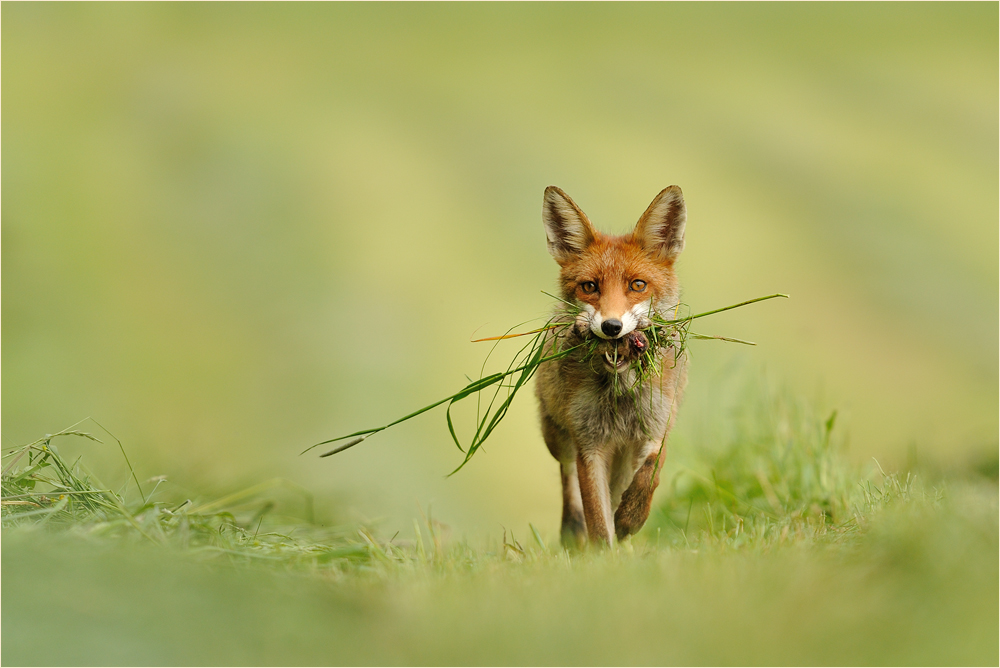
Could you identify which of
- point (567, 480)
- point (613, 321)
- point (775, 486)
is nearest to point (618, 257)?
point (613, 321)

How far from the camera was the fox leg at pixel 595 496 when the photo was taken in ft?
12.6

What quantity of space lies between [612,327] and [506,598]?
1.47 meters

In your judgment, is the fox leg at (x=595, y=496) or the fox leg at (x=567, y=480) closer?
the fox leg at (x=595, y=496)

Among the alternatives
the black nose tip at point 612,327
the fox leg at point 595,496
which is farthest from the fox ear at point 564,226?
the fox leg at point 595,496

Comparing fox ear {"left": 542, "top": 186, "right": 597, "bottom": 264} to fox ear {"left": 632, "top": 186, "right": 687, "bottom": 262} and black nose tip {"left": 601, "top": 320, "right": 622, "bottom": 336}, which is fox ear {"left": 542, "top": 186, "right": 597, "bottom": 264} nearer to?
fox ear {"left": 632, "top": 186, "right": 687, "bottom": 262}

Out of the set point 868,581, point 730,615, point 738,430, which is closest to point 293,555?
point 730,615

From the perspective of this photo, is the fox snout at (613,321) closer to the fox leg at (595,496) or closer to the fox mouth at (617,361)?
the fox mouth at (617,361)

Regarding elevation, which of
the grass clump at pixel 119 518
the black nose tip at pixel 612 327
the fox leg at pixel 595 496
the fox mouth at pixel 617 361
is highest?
the black nose tip at pixel 612 327

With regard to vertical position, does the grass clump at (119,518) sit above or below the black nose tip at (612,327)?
below

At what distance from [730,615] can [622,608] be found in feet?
1.00

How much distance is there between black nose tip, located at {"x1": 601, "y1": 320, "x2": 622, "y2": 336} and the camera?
11.1ft

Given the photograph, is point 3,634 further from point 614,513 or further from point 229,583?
point 614,513

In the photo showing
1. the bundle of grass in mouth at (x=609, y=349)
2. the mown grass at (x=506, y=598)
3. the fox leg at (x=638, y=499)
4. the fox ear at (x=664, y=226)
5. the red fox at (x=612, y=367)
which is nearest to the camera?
the mown grass at (x=506, y=598)

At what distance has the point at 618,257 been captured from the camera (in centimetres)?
391
